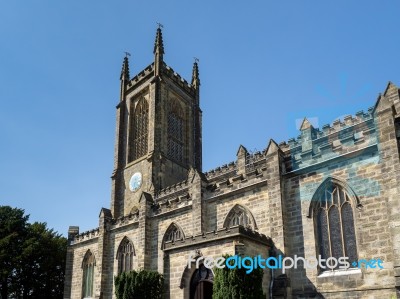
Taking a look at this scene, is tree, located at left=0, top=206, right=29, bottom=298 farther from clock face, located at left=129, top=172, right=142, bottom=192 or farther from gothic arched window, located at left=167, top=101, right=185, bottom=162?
→ gothic arched window, located at left=167, top=101, right=185, bottom=162

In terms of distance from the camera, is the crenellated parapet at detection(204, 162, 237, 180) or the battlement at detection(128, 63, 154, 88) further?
the battlement at detection(128, 63, 154, 88)

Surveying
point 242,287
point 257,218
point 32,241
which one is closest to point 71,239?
point 32,241

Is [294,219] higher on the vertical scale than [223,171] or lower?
lower

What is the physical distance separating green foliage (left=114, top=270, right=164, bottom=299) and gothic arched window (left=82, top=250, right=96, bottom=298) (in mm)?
10878

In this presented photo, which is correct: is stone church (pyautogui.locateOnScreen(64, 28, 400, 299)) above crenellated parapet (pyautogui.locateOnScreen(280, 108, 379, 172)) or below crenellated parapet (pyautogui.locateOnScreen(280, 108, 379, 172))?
below

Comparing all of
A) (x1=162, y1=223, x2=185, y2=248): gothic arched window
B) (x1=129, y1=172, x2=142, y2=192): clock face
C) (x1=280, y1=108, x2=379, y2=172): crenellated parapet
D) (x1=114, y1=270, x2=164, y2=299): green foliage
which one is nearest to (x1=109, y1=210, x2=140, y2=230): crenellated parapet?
(x1=162, y1=223, x2=185, y2=248): gothic arched window

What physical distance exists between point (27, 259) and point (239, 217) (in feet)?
85.7

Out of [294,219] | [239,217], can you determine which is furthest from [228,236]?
[239,217]

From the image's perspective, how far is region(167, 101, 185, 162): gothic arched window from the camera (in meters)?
39.8

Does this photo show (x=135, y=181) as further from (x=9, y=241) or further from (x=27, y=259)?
(x=9, y=241)

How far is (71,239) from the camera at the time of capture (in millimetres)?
35688

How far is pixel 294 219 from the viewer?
19.3 meters

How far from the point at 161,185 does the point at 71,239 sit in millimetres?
8680

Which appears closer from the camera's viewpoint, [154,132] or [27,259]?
[154,132]
